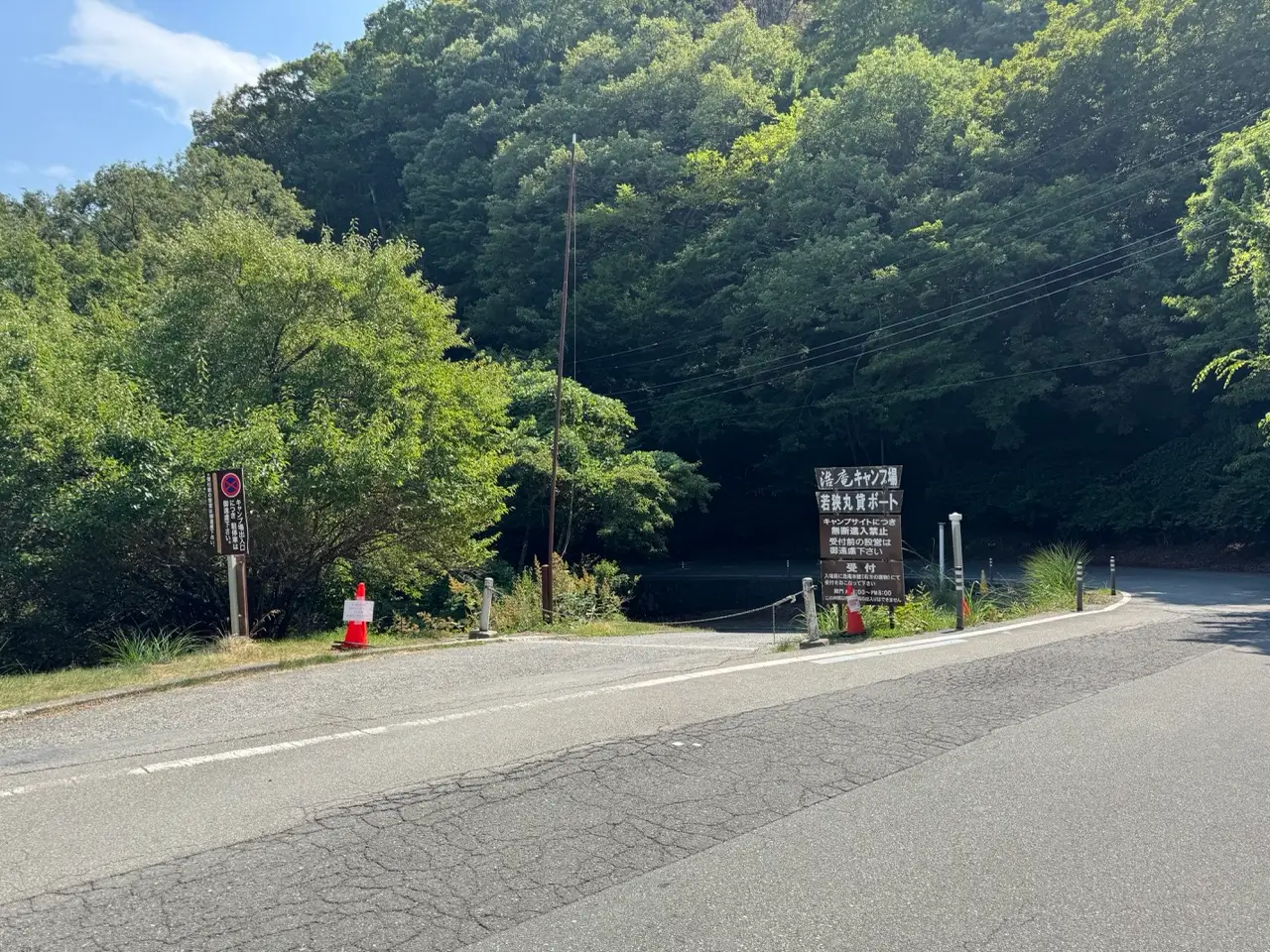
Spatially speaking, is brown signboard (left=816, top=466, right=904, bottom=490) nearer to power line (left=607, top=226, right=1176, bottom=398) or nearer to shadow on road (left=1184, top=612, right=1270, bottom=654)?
shadow on road (left=1184, top=612, right=1270, bottom=654)

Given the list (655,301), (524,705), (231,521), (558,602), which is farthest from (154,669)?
(655,301)

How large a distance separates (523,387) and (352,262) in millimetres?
10633

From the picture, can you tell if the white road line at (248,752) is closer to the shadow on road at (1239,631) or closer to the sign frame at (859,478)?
the sign frame at (859,478)

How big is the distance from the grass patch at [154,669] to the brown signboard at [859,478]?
262 inches

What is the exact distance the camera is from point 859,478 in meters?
13.7

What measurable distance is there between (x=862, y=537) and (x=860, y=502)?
0.52 m

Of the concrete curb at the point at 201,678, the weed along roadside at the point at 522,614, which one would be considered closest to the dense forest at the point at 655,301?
the weed along roadside at the point at 522,614

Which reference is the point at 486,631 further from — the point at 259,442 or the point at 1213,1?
the point at 1213,1

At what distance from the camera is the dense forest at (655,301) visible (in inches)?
653

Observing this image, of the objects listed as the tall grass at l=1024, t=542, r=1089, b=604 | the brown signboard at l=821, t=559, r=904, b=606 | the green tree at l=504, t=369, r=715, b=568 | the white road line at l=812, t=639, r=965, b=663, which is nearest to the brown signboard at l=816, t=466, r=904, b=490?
the brown signboard at l=821, t=559, r=904, b=606

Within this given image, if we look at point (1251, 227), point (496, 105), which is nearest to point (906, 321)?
point (1251, 227)

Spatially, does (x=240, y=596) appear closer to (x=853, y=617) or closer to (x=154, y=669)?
(x=154, y=669)

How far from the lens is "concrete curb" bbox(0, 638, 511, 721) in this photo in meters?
8.07

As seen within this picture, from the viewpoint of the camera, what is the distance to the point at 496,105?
50688mm
